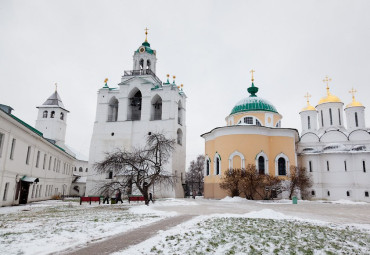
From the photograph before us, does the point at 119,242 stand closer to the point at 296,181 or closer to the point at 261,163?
the point at 296,181

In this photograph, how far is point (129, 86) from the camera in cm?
3975

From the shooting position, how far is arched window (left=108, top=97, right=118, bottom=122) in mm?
40625

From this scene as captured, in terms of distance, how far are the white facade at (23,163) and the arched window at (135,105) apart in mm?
12265

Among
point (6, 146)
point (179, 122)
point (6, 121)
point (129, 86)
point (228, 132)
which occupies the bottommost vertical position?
point (6, 146)

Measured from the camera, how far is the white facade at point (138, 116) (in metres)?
37.1

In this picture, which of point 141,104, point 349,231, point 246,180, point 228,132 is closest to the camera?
point 349,231

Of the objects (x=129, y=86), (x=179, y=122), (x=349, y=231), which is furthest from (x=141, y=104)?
(x=349, y=231)

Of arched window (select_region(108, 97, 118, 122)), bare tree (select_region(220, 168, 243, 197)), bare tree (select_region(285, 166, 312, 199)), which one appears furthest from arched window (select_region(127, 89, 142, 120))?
bare tree (select_region(285, 166, 312, 199))

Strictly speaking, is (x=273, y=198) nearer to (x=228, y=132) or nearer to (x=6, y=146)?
(x=228, y=132)

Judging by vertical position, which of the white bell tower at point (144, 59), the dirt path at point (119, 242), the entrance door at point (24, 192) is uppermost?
the white bell tower at point (144, 59)

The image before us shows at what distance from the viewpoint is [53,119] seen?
5134 cm

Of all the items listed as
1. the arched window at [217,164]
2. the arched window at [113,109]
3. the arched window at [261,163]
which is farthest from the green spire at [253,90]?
the arched window at [113,109]

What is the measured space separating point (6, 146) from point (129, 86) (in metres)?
23.0

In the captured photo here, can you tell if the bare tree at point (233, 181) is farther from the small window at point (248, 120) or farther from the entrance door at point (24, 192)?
the entrance door at point (24, 192)
